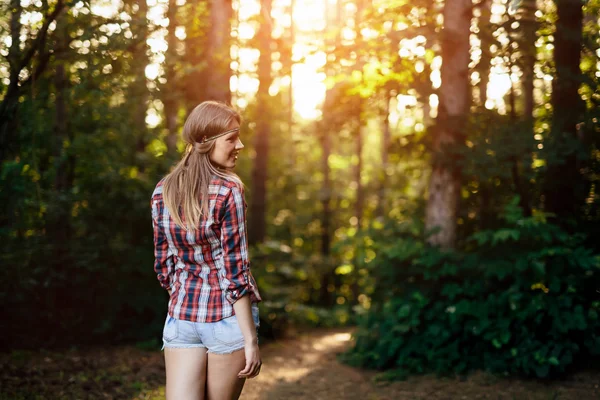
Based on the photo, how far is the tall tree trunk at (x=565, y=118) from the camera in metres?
6.50

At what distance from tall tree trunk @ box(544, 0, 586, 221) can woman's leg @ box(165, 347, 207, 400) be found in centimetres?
503

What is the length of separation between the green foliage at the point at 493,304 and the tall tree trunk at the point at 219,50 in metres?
3.07

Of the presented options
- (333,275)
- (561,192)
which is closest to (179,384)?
(561,192)

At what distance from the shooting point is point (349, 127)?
8602 mm

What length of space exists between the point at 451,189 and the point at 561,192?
131cm

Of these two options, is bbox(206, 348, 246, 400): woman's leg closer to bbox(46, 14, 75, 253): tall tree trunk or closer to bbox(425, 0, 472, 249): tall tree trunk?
bbox(425, 0, 472, 249): tall tree trunk

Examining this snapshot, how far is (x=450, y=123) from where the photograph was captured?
722 centimetres

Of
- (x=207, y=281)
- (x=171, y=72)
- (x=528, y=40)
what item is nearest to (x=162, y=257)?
(x=207, y=281)

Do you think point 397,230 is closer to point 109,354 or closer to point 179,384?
point 109,354

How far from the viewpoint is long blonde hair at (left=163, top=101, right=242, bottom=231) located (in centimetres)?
268

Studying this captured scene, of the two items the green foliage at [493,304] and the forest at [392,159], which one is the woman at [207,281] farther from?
the green foliage at [493,304]

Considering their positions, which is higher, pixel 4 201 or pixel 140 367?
pixel 4 201

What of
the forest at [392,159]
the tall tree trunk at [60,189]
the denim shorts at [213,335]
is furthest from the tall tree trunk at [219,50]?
the denim shorts at [213,335]

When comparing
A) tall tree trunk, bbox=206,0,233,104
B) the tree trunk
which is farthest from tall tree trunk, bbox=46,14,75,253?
tall tree trunk, bbox=206,0,233,104
